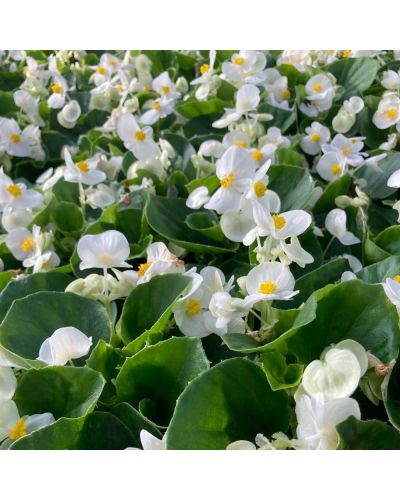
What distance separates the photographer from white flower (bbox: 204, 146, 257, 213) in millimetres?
889

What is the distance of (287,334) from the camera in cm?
61

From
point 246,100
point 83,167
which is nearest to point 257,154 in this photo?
point 246,100

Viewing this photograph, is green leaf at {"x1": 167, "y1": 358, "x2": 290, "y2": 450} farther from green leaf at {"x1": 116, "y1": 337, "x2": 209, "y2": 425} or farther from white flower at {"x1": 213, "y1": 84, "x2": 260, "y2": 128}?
white flower at {"x1": 213, "y1": 84, "x2": 260, "y2": 128}

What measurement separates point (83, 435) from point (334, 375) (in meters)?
0.24

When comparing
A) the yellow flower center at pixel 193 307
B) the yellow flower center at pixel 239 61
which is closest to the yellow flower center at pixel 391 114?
the yellow flower center at pixel 239 61

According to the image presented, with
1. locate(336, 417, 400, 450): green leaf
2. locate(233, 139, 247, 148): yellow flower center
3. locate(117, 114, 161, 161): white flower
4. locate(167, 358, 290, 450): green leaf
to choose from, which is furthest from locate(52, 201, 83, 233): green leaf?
locate(336, 417, 400, 450): green leaf

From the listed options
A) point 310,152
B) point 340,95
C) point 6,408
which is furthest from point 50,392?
point 340,95

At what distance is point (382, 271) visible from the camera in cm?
74

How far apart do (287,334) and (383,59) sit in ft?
3.77

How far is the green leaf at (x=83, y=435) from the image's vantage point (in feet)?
1.94

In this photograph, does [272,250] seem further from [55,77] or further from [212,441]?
[55,77]

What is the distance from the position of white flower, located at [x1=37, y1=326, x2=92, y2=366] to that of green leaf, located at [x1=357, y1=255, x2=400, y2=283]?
12.6 inches

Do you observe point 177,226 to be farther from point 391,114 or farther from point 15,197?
point 391,114

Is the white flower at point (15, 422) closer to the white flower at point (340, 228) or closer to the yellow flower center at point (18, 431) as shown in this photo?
the yellow flower center at point (18, 431)
